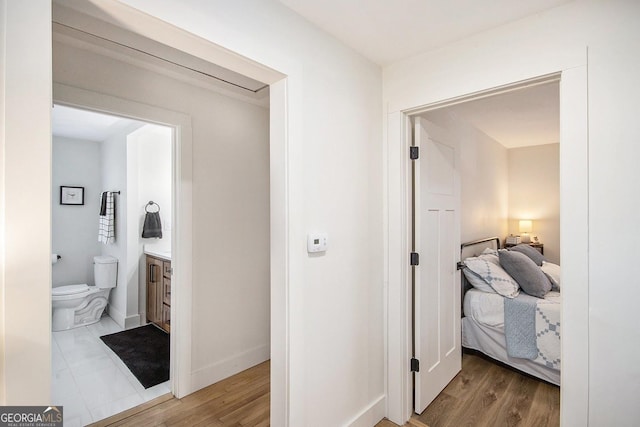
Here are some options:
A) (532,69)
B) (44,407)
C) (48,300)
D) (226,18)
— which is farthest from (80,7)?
(532,69)

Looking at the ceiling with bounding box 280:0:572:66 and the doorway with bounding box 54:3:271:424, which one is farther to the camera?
the doorway with bounding box 54:3:271:424

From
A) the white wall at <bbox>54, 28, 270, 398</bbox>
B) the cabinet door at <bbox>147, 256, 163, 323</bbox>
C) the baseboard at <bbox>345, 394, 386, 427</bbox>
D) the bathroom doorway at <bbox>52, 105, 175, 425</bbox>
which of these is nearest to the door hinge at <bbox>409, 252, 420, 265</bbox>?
the baseboard at <bbox>345, 394, 386, 427</bbox>

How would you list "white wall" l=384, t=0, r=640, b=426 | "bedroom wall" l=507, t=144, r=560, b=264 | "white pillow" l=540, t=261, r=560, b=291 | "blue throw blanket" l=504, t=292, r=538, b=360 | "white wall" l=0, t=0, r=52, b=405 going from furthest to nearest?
"bedroom wall" l=507, t=144, r=560, b=264
"white pillow" l=540, t=261, r=560, b=291
"blue throw blanket" l=504, t=292, r=538, b=360
"white wall" l=384, t=0, r=640, b=426
"white wall" l=0, t=0, r=52, b=405

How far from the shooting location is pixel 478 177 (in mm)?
3967

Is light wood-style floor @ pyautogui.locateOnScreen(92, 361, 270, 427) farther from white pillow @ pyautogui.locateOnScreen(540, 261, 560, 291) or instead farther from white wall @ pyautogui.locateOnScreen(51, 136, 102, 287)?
white wall @ pyautogui.locateOnScreen(51, 136, 102, 287)

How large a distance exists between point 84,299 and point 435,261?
4.02 metres

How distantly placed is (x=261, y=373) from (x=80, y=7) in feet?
8.56

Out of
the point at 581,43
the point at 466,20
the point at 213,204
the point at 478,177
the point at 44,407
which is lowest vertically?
the point at 44,407

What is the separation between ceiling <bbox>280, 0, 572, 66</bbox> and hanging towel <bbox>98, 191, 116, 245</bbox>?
12.0ft

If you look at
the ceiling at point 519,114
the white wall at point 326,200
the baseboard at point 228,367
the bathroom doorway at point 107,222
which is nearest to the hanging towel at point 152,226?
the bathroom doorway at point 107,222

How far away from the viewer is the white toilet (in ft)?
11.4

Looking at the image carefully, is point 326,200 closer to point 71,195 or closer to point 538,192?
point 71,195

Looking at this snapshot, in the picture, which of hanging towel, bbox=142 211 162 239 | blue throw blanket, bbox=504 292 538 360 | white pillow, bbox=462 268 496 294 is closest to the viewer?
blue throw blanket, bbox=504 292 538 360

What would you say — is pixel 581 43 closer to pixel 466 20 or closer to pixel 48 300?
pixel 466 20
